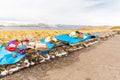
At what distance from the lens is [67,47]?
704 centimetres

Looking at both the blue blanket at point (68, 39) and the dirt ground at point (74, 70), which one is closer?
the dirt ground at point (74, 70)

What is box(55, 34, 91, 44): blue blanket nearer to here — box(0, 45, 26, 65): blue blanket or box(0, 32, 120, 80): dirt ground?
box(0, 32, 120, 80): dirt ground

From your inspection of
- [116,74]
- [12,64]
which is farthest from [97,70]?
[12,64]

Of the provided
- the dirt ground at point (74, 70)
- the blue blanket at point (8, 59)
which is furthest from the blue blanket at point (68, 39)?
the blue blanket at point (8, 59)

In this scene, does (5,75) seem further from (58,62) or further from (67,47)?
(67,47)

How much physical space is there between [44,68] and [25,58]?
77 centimetres

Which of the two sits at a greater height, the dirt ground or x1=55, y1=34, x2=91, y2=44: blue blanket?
x1=55, y1=34, x2=91, y2=44: blue blanket

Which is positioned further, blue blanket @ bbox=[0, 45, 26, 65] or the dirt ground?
blue blanket @ bbox=[0, 45, 26, 65]

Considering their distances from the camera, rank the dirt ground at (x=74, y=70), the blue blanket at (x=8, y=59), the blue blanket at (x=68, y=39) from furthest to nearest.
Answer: the blue blanket at (x=68, y=39) < the blue blanket at (x=8, y=59) < the dirt ground at (x=74, y=70)

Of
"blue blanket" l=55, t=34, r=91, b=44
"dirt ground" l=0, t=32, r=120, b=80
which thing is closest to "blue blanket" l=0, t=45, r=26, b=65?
"dirt ground" l=0, t=32, r=120, b=80

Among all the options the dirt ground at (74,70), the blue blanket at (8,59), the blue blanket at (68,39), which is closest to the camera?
the dirt ground at (74,70)

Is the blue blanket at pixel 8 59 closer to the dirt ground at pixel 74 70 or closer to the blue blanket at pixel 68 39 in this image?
the dirt ground at pixel 74 70

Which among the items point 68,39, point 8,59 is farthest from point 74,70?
point 68,39

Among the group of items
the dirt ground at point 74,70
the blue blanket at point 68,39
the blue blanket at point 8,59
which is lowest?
the dirt ground at point 74,70
